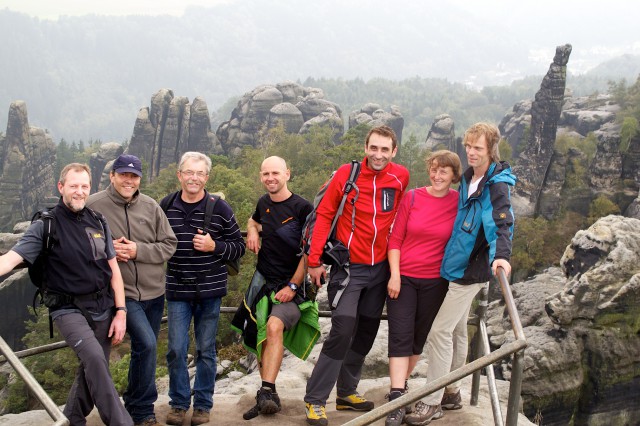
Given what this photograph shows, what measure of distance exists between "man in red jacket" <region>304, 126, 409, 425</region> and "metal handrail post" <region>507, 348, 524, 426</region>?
129cm

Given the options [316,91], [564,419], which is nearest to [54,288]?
[564,419]

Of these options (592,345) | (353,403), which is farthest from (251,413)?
(592,345)

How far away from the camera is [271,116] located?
66.4 m

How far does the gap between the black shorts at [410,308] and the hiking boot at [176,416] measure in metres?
1.60

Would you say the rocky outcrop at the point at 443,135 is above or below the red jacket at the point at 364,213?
below

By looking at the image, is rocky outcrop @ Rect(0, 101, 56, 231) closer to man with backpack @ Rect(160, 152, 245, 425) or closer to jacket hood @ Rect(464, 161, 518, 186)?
man with backpack @ Rect(160, 152, 245, 425)

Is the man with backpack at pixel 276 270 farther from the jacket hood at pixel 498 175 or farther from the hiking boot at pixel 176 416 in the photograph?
the jacket hood at pixel 498 175

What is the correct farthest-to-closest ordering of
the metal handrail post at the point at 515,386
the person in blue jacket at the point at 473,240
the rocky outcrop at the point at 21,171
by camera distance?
the rocky outcrop at the point at 21,171 < the person in blue jacket at the point at 473,240 < the metal handrail post at the point at 515,386

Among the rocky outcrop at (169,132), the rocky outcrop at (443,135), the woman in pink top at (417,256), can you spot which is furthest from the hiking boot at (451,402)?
the rocky outcrop at (443,135)

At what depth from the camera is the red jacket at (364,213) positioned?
14.9 ft

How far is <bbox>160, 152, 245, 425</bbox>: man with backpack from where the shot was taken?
182 inches

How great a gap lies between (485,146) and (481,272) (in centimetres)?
87

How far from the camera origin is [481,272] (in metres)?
4.40

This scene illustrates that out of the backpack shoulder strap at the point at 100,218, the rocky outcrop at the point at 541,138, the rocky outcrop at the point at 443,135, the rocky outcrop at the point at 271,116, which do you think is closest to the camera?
the backpack shoulder strap at the point at 100,218
